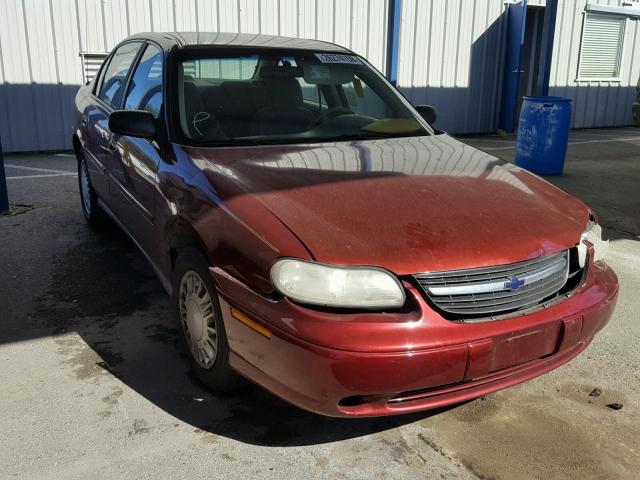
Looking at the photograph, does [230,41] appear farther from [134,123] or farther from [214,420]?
[214,420]

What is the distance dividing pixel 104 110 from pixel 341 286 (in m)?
3.05

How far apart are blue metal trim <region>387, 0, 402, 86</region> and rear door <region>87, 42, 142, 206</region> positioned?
676 cm

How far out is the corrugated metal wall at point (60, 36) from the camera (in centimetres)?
838

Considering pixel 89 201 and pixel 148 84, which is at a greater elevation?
pixel 148 84

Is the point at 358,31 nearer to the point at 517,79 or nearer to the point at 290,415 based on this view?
the point at 517,79

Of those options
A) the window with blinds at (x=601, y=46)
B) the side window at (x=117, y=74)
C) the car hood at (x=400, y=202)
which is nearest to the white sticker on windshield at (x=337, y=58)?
the car hood at (x=400, y=202)

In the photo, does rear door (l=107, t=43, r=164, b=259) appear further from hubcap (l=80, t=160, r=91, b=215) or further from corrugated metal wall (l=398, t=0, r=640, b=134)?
corrugated metal wall (l=398, t=0, r=640, b=134)

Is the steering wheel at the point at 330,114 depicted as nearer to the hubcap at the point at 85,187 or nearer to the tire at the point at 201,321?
the tire at the point at 201,321

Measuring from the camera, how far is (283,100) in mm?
3500

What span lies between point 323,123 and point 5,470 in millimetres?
2265

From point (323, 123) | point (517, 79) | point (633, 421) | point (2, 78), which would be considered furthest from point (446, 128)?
point (633, 421)

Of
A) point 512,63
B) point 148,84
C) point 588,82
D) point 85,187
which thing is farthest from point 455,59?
point 148,84

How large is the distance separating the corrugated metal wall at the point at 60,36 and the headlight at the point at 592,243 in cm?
780

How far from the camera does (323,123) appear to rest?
136 inches
